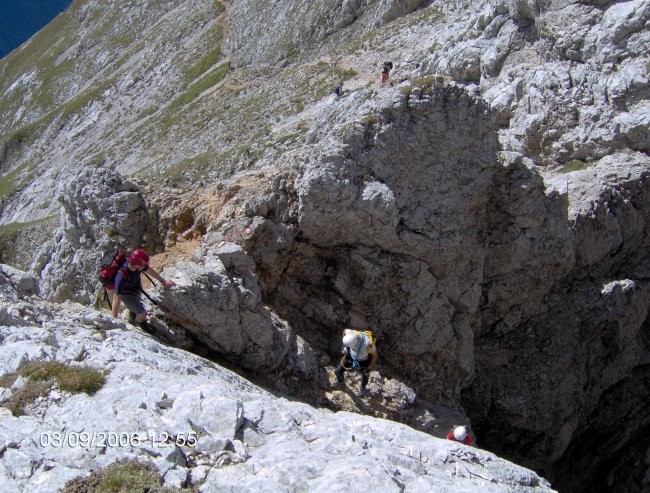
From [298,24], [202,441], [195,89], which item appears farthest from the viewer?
[195,89]

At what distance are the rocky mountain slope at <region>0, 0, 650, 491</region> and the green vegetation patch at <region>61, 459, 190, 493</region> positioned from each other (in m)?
6.39

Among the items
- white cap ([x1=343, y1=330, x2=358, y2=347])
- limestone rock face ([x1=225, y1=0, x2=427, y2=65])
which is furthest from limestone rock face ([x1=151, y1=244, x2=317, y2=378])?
limestone rock face ([x1=225, y1=0, x2=427, y2=65])

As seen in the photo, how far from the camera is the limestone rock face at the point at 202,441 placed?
8633 millimetres

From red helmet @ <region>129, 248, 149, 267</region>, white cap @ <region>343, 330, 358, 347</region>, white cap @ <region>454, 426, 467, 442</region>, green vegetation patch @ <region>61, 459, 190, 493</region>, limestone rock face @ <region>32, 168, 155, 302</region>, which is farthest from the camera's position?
limestone rock face @ <region>32, 168, 155, 302</region>

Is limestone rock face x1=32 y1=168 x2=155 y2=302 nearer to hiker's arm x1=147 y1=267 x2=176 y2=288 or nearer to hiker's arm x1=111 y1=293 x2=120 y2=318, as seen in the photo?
hiker's arm x1=111 y1=293 x2=120 y2=318

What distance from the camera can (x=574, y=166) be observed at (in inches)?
1080

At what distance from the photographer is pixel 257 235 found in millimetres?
A: 17188

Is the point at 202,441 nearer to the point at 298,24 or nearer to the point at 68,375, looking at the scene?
the point at 68,375

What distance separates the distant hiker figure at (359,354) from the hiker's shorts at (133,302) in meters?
5.54

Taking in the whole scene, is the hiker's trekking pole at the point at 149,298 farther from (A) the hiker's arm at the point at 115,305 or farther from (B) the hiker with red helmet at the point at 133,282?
(A) the hiker's arm at the point at 115,305

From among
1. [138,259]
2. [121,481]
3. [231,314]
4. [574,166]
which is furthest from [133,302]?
[574,166]

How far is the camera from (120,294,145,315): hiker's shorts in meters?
14.1

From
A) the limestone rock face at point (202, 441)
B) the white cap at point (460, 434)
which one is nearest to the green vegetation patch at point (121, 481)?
the limestone rock face at point (202, 441)

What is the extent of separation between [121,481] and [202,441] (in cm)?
142
